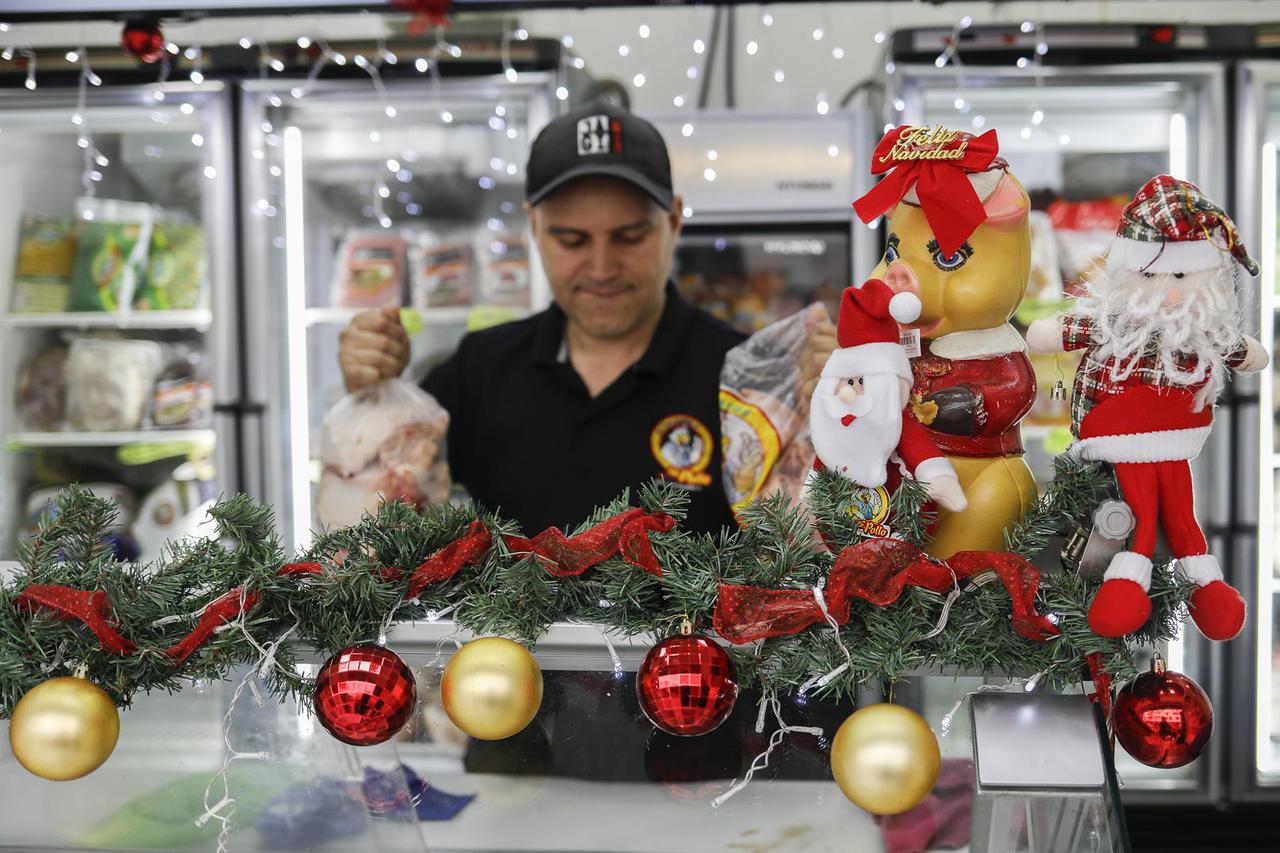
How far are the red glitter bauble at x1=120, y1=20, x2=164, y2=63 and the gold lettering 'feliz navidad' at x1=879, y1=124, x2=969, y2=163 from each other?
7.46ft

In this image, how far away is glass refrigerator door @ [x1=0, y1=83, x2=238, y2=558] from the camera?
3.06m

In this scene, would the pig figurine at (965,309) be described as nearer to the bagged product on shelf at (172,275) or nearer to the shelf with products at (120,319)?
the shelf with products at (120,319)

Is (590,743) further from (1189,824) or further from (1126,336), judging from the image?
(1189,824)

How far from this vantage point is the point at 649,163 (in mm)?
1706

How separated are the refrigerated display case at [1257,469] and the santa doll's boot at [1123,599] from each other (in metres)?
2.24

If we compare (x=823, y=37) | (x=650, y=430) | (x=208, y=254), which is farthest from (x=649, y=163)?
(x=823, y=37)

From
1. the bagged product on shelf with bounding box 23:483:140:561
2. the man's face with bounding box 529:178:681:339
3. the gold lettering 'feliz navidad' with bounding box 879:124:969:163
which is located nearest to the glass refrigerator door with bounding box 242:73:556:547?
the bagged product on shelf with bounding box 23:483:140:561

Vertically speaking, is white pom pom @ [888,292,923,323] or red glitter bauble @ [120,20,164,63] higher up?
red glitter bauble @ [120,20,164,63]

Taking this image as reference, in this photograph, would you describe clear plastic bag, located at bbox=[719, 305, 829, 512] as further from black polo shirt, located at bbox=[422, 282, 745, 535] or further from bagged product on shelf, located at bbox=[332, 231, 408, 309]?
bagged product on shelf, located at bbox=[332, 231, 408, 309]

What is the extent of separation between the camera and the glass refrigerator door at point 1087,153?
2.63 meters

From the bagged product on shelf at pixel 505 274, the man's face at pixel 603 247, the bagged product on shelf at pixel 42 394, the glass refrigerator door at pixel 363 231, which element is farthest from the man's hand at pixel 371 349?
the bagged product on shelf at pixel 42 394

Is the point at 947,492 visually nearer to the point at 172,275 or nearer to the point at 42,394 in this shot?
the point at 172,275

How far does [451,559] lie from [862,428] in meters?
0.32

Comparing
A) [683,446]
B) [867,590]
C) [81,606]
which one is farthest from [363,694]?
[683,446]
